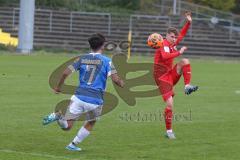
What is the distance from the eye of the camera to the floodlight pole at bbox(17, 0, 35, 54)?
43.9 m

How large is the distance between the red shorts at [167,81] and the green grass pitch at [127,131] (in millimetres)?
809

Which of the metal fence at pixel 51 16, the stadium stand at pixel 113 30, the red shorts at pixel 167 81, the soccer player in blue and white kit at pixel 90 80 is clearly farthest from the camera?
the metal fence at pixel 51 16

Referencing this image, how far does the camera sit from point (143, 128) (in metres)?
14.8

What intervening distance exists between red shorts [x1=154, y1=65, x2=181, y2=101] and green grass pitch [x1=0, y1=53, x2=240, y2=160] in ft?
2.65

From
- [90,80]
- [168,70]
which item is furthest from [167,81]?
[90,80]

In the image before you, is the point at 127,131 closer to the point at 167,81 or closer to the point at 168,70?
the point at 167,81

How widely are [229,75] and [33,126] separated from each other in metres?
19.2

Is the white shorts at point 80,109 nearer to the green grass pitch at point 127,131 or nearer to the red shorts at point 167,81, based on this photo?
the green grass pitch at point 127,131

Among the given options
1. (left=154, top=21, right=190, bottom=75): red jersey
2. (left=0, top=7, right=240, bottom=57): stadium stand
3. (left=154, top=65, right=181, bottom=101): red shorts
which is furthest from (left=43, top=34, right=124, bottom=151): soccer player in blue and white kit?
(left=0, top=7, right=240, bottom=57): stadium stand

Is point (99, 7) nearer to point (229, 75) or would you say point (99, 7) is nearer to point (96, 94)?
point (229, 75)

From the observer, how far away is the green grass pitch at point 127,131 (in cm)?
1162

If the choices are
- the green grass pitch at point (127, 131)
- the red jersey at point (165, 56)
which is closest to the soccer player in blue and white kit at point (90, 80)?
the green grass pitch at point (127, 131)

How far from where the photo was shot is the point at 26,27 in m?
44.1

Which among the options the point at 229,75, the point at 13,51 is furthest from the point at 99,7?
the point at 229,75
